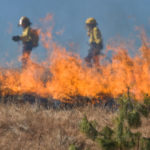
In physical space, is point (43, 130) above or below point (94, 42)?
below

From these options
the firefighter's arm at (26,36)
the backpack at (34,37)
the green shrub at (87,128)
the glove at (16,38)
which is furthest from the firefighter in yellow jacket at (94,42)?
the green shrub at (87,128)

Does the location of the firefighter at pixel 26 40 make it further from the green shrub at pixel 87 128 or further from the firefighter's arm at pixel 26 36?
the green shrub at pixel 87 128

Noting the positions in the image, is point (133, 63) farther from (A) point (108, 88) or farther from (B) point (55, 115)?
(B) point (55, 115)

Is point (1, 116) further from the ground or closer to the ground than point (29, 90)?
closer to the ground

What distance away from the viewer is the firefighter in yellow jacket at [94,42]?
1018cm

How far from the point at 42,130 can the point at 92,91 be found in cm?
351

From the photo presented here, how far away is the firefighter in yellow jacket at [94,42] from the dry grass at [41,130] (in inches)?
227

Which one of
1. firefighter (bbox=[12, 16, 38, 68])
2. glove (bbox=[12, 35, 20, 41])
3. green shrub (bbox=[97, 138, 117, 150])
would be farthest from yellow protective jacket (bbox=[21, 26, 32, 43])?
green shrub (bbox=[97, 138, 117, 150])

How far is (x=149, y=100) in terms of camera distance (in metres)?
2.75

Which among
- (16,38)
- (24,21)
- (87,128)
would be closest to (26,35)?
(16,38)

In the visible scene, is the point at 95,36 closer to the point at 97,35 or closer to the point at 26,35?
the point at 97,35

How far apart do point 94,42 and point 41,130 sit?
7.27 meters

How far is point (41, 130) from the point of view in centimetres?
371

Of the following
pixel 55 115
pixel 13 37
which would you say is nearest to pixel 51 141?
pixel 55 115
